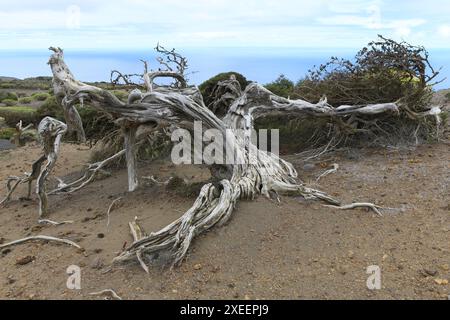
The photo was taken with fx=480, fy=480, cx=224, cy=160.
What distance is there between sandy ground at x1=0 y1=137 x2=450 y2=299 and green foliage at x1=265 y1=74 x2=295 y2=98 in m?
2.75

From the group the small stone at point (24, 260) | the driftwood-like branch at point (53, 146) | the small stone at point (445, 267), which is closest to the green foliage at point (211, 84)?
the driftwood-like branch at point (53, 146)

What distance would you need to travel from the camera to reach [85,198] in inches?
237

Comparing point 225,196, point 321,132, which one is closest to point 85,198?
point 225,196

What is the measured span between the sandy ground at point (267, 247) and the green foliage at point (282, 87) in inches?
108

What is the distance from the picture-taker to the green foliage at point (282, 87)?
8.48 m

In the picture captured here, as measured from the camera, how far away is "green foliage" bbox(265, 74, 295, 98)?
8.48m

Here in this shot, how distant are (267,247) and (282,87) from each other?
5291 mm

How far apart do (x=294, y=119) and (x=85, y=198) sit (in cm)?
349

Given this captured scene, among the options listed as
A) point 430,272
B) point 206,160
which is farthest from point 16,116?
point 430,272

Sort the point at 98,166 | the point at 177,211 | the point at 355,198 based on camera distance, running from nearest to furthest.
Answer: the point at 177,211, the point at 355,198, the point at 98,166

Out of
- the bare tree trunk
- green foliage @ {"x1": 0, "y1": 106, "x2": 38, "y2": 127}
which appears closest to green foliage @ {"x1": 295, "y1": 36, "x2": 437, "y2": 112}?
the bare tree trunk

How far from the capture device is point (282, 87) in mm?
8953

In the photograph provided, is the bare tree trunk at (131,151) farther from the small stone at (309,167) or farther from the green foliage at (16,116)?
the green foliage at (16,116)

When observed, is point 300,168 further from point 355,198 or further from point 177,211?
point 177,211
